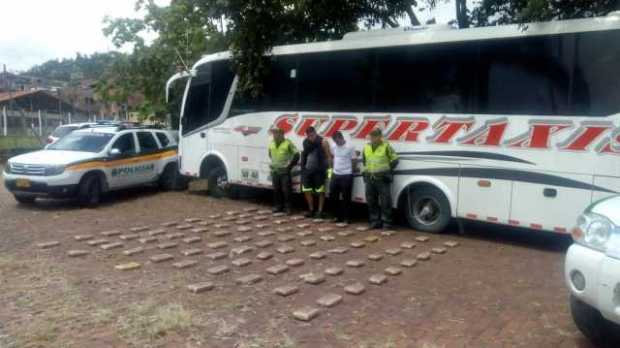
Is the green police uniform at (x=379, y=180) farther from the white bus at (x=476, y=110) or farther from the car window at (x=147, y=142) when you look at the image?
the car window at (x=147, y=142)

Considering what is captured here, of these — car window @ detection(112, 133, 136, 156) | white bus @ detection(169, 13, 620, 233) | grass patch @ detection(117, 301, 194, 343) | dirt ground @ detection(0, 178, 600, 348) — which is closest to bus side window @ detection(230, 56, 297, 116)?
white bus @ detection(169, 13, 620, 233)

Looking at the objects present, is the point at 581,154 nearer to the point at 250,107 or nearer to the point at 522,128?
the point at 522,128

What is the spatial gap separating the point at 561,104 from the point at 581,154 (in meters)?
0.72

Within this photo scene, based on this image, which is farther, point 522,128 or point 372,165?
point 372,165

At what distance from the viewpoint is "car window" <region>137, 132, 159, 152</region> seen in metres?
12.5

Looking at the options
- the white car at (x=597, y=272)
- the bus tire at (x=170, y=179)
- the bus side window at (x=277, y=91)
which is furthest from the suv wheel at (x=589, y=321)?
the bus tire at (x=170, y=179)

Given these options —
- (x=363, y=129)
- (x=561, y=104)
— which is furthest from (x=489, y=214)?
(x=363, y=129)

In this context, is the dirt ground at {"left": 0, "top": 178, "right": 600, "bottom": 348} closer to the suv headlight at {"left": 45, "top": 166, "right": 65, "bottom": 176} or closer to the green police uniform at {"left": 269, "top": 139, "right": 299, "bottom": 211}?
the green police uniform at {"left": 269, "top": 139, "right": 299, "bottom": 211}

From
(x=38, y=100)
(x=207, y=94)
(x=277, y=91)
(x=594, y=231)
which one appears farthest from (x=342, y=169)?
(x=38, y=100)

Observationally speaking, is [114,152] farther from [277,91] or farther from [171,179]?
[277,91]

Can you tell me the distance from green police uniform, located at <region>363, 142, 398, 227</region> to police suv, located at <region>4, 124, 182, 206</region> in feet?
18.9

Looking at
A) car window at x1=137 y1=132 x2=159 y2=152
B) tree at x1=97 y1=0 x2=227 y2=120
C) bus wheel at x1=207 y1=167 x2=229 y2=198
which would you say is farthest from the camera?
tree at x1=97 y1=0 x2=227 y2=120

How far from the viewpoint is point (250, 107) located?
35.7 feet

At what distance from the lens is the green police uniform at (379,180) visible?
8594mm
